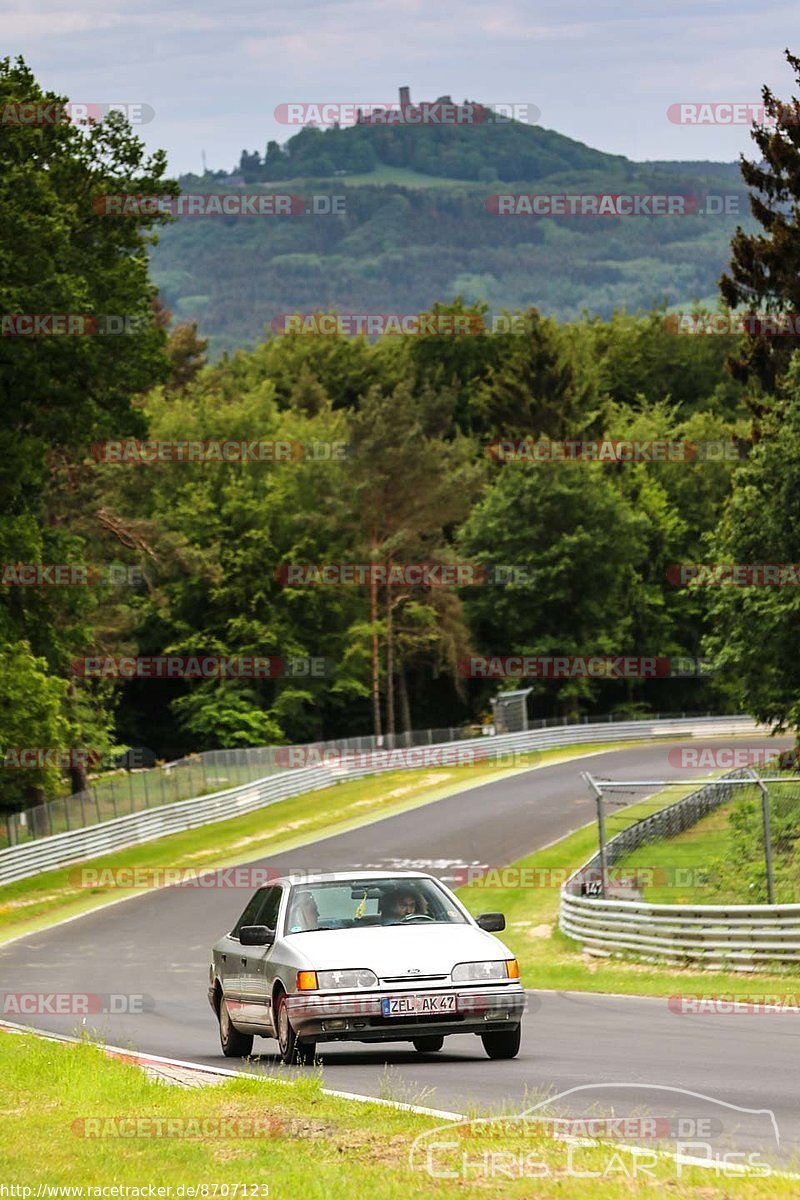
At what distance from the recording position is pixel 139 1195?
7.39 metres

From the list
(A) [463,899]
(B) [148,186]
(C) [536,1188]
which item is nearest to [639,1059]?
(C) [536,1188]

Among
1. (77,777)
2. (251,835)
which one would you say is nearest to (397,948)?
(251,835)

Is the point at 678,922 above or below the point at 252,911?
below

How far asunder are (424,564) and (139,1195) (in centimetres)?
7575

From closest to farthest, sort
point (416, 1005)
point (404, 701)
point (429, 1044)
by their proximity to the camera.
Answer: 1. point (416, 1005)
2. point (429, 1044)
3. point (404, 701)

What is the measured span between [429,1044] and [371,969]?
199 cm

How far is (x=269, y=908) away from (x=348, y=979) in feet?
6.48

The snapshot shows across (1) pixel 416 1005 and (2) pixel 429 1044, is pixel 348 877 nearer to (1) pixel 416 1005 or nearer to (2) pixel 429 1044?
(2) pixel 429 1044

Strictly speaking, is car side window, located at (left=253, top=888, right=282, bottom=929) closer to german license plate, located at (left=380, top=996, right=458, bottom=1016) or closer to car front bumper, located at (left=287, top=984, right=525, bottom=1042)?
car front bumper, located at (left=287, top=984, right=525, bottom=1042)

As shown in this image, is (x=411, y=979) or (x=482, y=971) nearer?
(x=411, y=979)

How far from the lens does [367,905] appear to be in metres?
13.9

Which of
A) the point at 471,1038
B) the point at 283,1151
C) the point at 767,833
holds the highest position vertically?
the point at 283,1151

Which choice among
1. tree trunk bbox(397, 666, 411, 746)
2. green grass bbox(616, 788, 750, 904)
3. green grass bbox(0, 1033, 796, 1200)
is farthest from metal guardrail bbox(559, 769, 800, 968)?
tree trunk bbox(397, 666, 411, 746)

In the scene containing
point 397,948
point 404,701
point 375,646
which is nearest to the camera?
point 397,948
